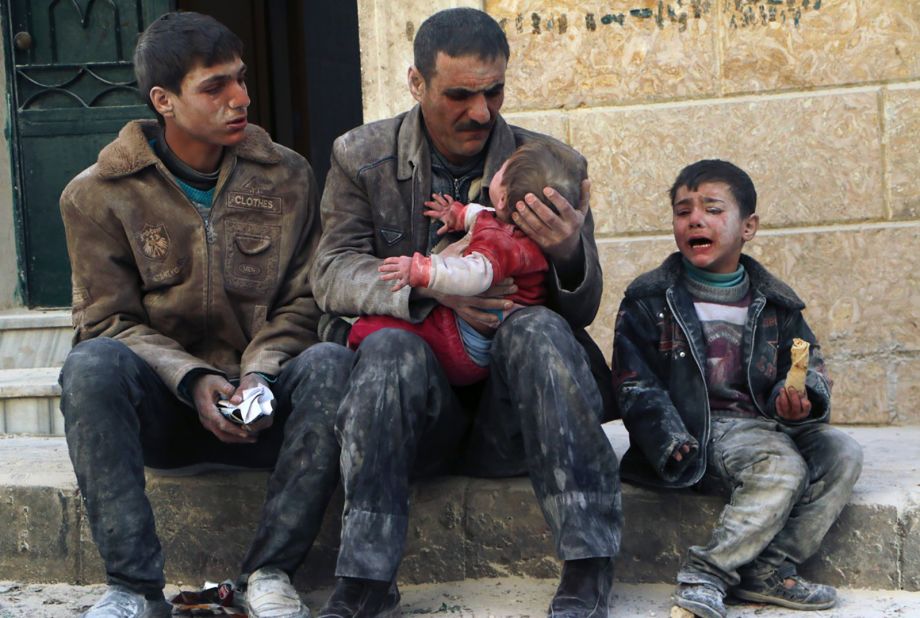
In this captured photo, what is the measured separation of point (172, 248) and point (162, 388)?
0.41m

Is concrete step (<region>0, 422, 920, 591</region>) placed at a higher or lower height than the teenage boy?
lower

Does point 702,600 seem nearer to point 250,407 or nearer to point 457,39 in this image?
point 250,407

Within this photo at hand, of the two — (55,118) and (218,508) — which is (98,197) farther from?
(55,118)

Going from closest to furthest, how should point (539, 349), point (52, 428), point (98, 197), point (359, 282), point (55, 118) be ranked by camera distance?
point (539, 349) → point (359, 282) → point (98, 197) → point (52, 428) → point (55, 118)


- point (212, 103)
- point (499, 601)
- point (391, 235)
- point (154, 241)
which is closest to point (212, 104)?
point (212, 103)

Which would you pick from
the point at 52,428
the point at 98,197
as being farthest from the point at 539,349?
the point at 52,428

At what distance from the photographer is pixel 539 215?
3.24 meters

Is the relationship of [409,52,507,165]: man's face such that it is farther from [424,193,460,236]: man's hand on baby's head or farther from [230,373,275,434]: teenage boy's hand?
[230,373,275,434]: teenage boy's hand

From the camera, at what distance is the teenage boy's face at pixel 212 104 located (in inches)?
144

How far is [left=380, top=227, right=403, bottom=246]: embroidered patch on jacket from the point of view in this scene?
363 centimetres

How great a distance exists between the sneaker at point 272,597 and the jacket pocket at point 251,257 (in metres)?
0.83

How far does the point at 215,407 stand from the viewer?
3.38m

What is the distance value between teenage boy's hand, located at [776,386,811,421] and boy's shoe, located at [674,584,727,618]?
1.61 feet

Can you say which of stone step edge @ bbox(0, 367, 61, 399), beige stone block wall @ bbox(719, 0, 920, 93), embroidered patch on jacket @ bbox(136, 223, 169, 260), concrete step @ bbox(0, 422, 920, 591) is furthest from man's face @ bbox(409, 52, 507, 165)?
stone step edge @ bbox(0, 367, 61, 399)
